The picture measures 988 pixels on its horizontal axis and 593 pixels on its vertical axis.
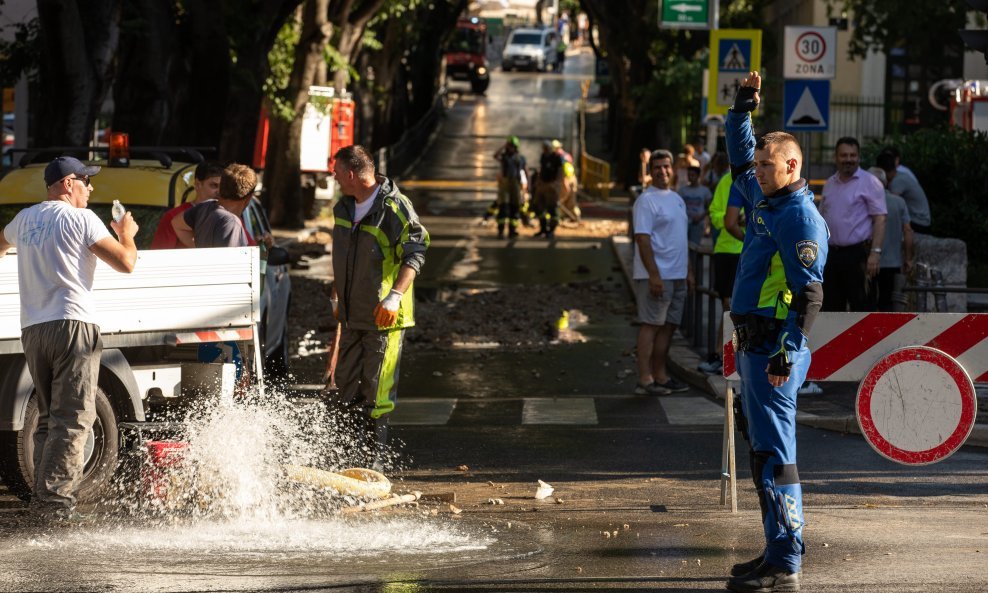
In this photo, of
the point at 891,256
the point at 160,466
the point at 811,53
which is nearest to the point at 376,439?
the point at 160,466

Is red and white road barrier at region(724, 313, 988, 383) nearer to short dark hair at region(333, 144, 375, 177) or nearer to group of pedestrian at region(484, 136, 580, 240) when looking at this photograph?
short dark hair at region(333, 144, 375, 177)

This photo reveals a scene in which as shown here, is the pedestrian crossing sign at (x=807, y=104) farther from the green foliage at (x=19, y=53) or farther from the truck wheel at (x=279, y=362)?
the green foliage at (x=19, y=53)

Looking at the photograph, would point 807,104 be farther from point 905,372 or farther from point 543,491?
point 905,372

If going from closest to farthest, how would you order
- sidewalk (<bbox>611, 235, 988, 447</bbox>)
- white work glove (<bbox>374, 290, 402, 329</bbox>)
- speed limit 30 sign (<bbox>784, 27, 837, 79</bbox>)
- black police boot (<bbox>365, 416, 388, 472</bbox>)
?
white work glove (<bbox>374, 290, 402, 329</bbox>) → black police boot (<bbox>365, 416, 388, 472</bbox>) → sidewalk (<bbox>611, 235, 988, 447</bbox>) → speed limit 30 sign (<bbox>784, 27, 837, 79</bbox>)

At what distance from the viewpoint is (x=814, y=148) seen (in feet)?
135

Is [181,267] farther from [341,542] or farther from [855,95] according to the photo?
[855,95]

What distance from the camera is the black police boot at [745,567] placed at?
665cm

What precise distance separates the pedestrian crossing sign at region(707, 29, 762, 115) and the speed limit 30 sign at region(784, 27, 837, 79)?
1360 millimetres

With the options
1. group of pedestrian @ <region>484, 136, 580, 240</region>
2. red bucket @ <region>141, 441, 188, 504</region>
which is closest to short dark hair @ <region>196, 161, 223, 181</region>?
red bucket @ <region>141, 441, 188, 504</region>

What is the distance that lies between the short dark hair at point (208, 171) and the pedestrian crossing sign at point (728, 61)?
395 inches

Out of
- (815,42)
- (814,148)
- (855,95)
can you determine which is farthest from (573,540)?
(855,95)

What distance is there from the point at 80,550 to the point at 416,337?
30.5 ft

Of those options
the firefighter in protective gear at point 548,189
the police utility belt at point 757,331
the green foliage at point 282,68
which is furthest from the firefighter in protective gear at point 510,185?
the police utility belt at point 757,331

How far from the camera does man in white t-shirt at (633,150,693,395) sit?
487 inches
